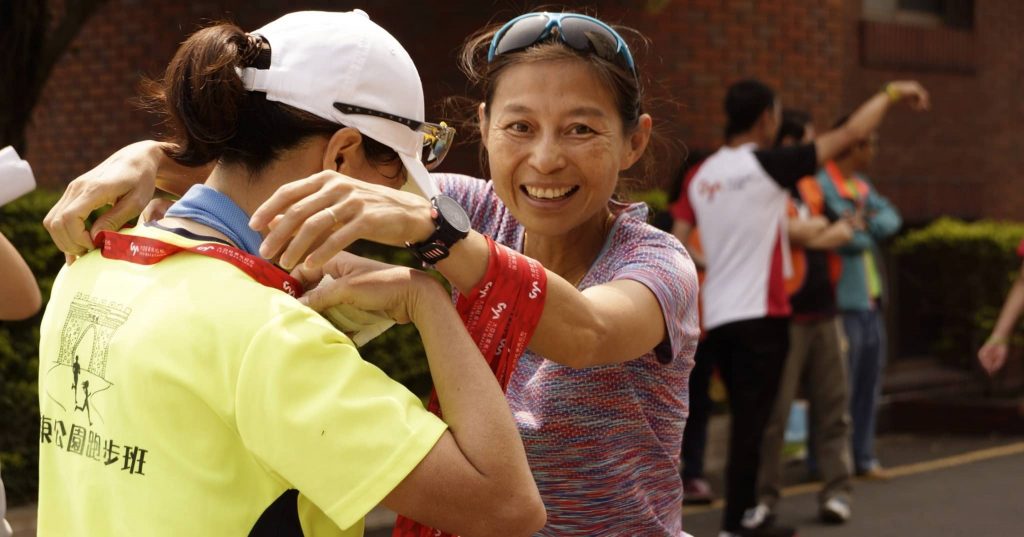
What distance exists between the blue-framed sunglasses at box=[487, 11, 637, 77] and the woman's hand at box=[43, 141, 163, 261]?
28.6 inches

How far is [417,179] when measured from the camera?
2135mm

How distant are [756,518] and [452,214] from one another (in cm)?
483

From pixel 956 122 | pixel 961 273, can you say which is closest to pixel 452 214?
pixel 961 273

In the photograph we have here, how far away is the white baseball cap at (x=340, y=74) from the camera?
1.99 meters

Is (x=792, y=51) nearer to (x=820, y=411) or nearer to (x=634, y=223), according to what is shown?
(x=820, y=411)

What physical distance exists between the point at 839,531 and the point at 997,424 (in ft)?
12.8

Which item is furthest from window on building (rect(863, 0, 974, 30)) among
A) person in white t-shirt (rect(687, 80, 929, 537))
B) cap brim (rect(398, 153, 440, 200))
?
cap brim (rect(398, 153, 440, 200))

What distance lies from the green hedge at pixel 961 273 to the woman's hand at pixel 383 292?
9.86 m

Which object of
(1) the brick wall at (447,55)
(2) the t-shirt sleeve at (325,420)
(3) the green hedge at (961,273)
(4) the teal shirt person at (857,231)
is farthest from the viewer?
(3) the green hedge at (961,273)

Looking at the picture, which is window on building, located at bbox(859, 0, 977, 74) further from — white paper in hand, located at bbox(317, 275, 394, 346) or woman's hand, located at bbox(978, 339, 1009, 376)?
white paper in hand, located at bbox(317, 275, 394, 346)

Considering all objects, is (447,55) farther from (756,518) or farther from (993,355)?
(993,355)

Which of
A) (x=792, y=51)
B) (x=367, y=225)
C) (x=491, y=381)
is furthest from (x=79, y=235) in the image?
(x=792, y=51)

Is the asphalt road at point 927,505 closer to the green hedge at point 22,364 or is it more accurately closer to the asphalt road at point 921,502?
the asphalt road at point 921,502

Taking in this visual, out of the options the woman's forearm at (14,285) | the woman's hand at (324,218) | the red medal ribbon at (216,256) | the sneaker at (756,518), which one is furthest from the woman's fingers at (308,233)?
the sneaker at (756,518)
